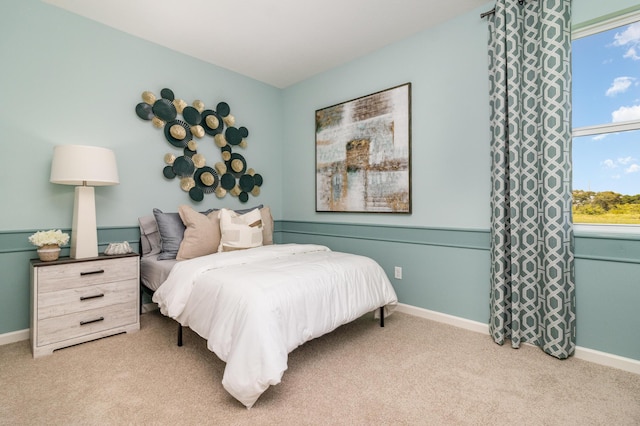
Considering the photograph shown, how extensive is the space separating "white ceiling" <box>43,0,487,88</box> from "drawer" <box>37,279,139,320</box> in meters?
2.25

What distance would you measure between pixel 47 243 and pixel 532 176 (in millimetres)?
3530

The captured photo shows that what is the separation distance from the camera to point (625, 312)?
1.94m

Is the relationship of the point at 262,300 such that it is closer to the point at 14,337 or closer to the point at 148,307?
the point at 148,307

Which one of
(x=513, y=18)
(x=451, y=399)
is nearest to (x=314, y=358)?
(x=451, y=399)

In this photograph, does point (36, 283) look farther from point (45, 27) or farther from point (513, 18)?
point (513, 18)

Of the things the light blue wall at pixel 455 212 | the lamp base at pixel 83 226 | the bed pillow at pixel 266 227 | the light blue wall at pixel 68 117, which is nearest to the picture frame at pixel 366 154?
the light blue wall at pixel 455 212

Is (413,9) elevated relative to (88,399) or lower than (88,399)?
elevated

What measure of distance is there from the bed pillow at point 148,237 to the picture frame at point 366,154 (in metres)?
1.78

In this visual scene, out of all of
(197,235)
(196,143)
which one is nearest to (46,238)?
(197,235)

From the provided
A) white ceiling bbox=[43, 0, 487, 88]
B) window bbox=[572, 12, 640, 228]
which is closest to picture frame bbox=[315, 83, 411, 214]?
white ceiling bbox=[43, 0, 487, 88]

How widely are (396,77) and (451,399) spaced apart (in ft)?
8.95

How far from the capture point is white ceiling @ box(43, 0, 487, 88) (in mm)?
2457

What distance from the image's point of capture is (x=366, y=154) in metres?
3.23

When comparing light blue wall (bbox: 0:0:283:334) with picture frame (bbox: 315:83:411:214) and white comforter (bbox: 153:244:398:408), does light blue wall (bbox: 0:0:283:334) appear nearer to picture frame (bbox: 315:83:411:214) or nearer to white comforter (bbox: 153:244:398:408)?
white comforter (bbox: 153:244:398:408)
